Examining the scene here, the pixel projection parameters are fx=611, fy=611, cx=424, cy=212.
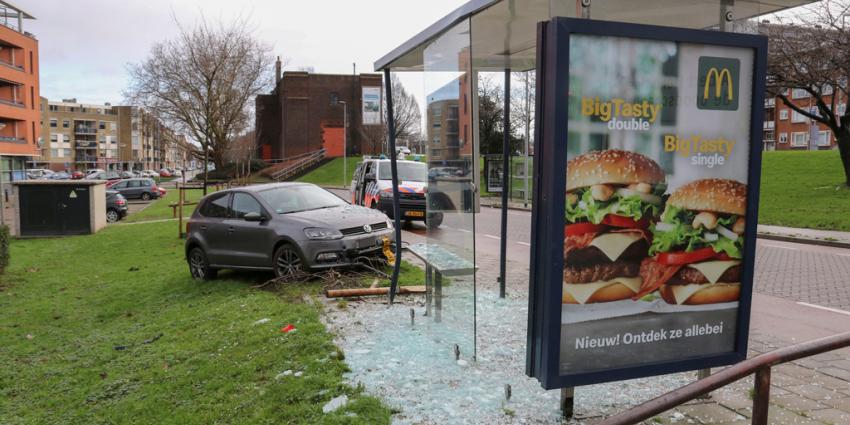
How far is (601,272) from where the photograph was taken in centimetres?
359

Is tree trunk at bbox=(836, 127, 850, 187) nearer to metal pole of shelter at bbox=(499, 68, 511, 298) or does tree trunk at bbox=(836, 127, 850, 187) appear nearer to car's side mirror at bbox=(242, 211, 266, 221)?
metal pole of shelter at bbox=(499, 68, 511, 298)

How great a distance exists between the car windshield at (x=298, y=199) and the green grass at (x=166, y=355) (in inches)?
53.8

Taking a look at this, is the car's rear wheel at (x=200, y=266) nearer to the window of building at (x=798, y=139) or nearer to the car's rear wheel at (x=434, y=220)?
the car's rear wheel at (x=434, y=220)

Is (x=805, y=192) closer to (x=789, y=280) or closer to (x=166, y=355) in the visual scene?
(x=789, y=280)

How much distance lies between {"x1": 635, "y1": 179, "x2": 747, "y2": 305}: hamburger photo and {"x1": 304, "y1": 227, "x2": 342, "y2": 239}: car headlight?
611 centimetres

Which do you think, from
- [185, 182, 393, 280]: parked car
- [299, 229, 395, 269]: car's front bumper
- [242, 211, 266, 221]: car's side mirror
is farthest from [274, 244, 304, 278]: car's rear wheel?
[242, 211, 266, 221]: car's side mirror

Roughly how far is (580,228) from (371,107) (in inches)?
2369

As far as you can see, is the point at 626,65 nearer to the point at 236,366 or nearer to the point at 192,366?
the point at 236,366

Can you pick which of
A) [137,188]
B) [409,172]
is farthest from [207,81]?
[137,188]

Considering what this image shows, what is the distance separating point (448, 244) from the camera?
5535mm

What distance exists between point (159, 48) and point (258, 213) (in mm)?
22282

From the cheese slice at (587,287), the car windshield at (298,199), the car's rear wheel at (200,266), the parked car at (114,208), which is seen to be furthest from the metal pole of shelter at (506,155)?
the parked car at (114,208)

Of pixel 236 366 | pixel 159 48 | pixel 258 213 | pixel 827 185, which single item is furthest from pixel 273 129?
pixel 236 366

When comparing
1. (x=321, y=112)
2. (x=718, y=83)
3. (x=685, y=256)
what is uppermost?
(x=321, y=112)
